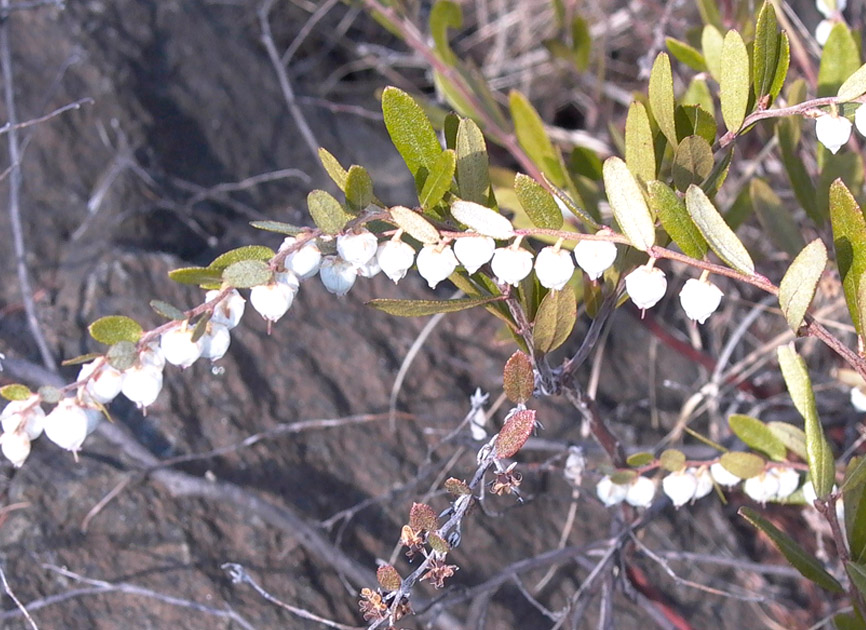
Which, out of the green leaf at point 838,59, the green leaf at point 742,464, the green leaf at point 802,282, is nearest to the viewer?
the green leaf at point 802,282

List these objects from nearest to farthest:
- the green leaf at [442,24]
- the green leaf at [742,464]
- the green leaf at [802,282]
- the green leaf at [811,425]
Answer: the green leaf at [802,282] < the green leaf at [811,425] < the green leaf at [742,464] < the green leaf at [442,24]

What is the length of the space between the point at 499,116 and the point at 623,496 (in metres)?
0.75

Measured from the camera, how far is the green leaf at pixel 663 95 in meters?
0.85

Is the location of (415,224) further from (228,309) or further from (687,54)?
(687,54)

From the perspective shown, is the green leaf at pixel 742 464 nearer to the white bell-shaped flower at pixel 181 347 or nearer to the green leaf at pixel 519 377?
the green leaf at pixel 519 377

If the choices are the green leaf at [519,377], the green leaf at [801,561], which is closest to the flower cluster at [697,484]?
the green leaf at [801,561]

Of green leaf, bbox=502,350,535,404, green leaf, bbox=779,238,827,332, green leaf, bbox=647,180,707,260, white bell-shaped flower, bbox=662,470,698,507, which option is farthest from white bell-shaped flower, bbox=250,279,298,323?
white bell-shaped flower, bbox=662,470,698,507

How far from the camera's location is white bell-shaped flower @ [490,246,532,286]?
2.49 feet

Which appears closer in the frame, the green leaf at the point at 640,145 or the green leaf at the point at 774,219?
the green leaf at the point at 640,145

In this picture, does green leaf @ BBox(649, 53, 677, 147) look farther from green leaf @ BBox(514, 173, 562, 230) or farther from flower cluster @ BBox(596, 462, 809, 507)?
flower cluster @ BBox(596, 462, 809, 507)

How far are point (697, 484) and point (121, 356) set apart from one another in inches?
28.8

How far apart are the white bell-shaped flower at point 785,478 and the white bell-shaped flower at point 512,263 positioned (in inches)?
19.6

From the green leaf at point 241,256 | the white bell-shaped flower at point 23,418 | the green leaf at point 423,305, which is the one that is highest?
the green leaf at point 241,256

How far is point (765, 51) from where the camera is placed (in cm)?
84
